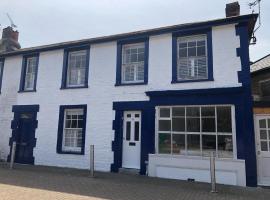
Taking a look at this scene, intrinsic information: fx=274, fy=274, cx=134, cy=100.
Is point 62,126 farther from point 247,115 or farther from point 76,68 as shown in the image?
point 247,115

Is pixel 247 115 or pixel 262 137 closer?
pixel 247 115

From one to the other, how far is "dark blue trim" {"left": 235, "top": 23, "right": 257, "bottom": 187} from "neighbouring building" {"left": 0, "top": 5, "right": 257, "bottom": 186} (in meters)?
0.03

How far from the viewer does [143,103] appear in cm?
1174

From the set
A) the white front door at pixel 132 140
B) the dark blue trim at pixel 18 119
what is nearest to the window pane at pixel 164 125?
the white front door at pixel 132 140

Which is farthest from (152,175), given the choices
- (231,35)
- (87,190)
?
(231,35)

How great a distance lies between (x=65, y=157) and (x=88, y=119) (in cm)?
218

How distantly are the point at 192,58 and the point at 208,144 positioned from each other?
11.7 feet

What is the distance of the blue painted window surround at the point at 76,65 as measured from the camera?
44.5ft

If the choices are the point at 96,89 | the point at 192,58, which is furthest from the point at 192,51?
the point at 96,89

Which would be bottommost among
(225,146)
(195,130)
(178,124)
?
(225,146)

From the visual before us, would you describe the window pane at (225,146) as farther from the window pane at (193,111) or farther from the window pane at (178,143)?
the window pane at (178,143)

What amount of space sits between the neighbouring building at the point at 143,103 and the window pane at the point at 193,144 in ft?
0.13

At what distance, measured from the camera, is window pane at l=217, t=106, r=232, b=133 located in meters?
10.3

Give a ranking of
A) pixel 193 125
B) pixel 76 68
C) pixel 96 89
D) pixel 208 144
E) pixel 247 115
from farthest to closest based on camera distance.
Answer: pixel 76 68
pixel 96 89
pixel 193 125
pixel 208 144
pixel 247 115
